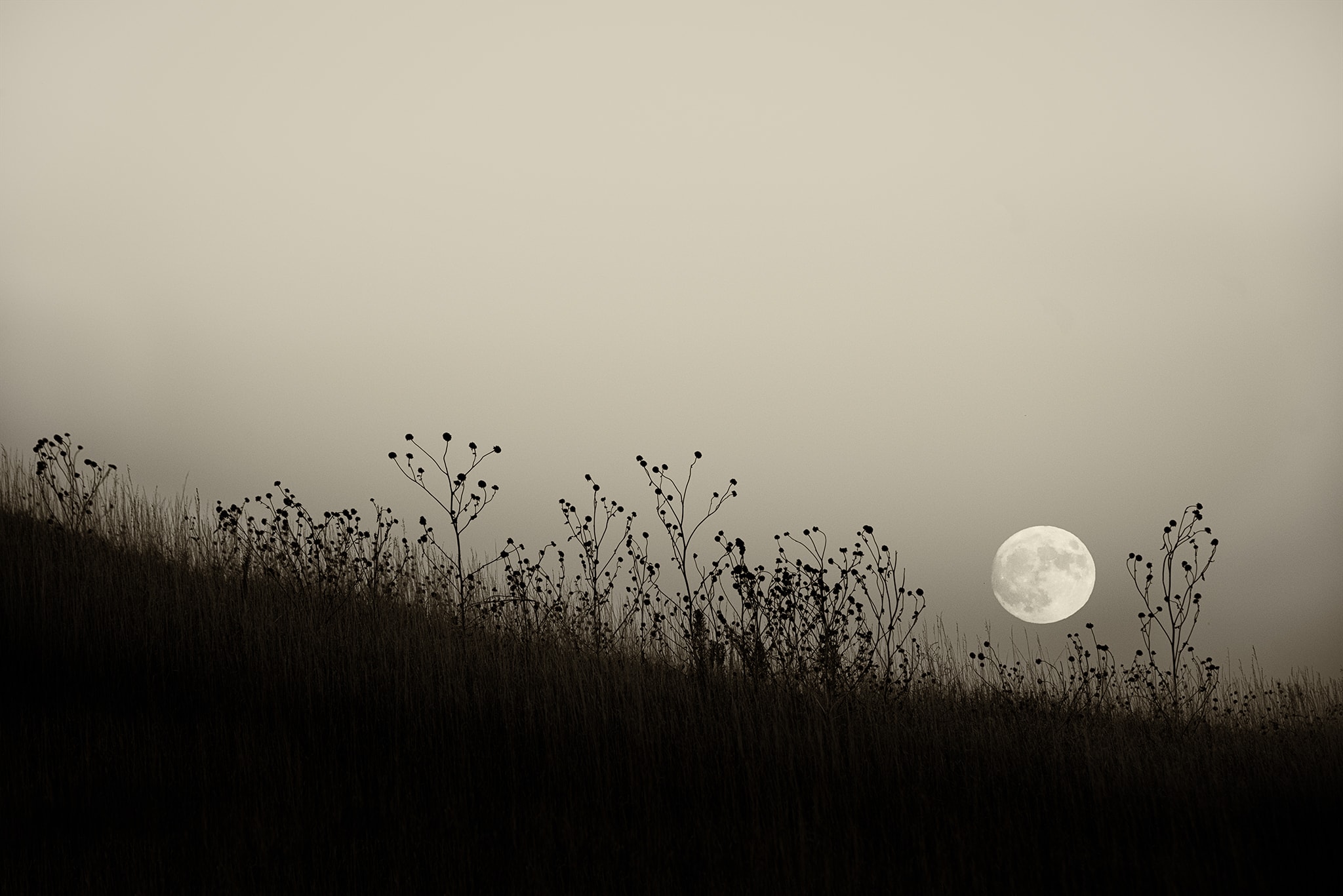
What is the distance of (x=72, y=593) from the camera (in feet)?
25.5

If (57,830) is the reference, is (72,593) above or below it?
above

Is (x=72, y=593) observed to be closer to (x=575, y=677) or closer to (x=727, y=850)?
(x=575, y=677)

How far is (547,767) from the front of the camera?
226 inches

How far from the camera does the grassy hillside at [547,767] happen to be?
4.47m

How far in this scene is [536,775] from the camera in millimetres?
5777

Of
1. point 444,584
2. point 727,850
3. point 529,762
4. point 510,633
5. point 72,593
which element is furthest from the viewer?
point 444,584

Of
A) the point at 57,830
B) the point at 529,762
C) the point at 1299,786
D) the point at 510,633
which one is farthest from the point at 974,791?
the point at 57,830

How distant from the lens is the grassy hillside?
14.7ft

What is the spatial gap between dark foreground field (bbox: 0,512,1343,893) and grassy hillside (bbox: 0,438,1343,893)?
0.9 inches

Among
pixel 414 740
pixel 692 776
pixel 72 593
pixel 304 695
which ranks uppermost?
pixel 72 593

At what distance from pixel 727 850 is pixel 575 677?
8.25ft

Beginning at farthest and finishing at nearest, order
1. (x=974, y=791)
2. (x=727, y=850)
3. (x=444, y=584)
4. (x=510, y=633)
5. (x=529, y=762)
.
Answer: (x=444, y=584), (x=510, y=633), (x=529, y=762), (x=974, y=791), (x=727, y=850)

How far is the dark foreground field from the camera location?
446 cm

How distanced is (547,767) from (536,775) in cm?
10
